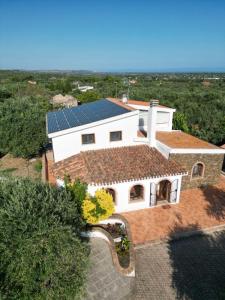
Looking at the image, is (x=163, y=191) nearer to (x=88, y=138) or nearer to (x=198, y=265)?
(x=198, y=265)

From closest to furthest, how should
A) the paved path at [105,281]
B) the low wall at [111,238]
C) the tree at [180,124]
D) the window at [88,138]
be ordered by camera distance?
1. the paved path at [105,281]
2. the low wall at [111,238]
3. the window at [88,138]
4. the tree at [180,124]

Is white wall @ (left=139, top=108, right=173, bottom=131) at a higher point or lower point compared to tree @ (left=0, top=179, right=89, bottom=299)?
higher

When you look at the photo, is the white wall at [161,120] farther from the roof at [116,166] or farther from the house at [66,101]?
the house at [66,101]

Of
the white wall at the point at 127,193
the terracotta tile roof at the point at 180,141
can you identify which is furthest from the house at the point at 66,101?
the white wall at the point at 127,193

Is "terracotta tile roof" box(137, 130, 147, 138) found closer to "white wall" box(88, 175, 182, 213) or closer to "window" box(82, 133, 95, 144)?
"window" box(82, 133, 95, 144)

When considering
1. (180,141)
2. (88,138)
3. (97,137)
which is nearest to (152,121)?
(180,141)

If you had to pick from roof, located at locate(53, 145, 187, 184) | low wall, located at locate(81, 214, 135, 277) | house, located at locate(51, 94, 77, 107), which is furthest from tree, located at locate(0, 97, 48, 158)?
house, located at locate(51, 94, 77, 107)
